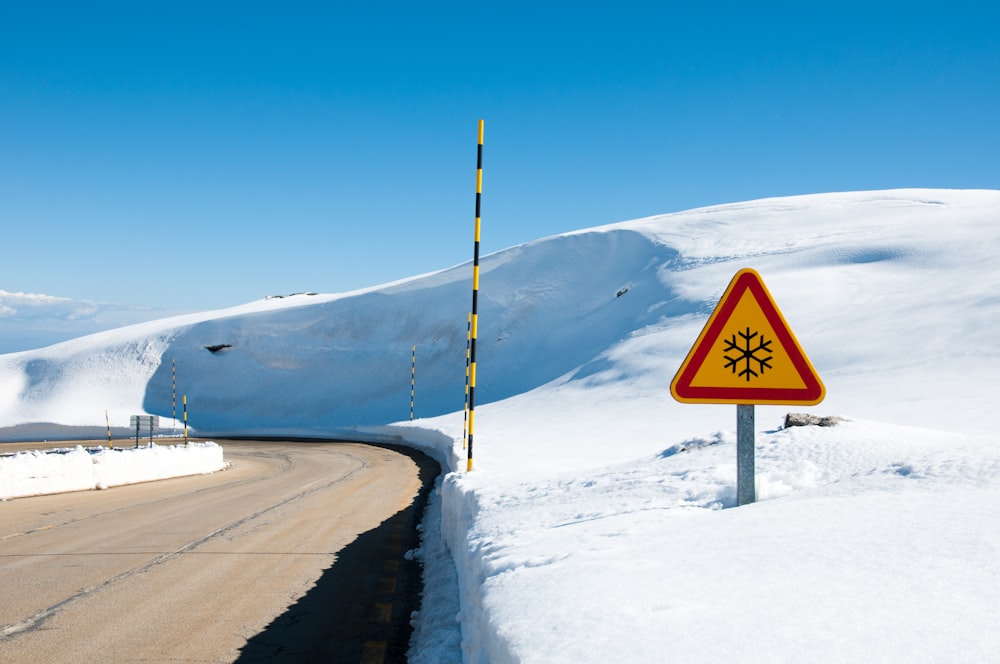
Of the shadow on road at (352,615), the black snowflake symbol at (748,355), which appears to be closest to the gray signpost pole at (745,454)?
the black snowflake symbol at (748,355)

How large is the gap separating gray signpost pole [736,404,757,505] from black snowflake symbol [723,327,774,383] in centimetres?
34

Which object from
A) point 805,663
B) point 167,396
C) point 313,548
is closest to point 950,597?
point 805,663

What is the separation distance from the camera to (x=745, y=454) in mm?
5062

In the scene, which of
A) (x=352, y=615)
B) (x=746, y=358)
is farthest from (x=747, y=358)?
(x=352, y=615)

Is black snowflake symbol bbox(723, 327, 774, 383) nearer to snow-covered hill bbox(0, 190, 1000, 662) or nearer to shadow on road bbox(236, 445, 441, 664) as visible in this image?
snow-covered hill bbox(0, 190, 1000, 662)

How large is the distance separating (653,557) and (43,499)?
13514mm

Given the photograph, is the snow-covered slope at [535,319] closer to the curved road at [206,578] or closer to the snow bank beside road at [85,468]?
the snow bank beside road at [85,468]


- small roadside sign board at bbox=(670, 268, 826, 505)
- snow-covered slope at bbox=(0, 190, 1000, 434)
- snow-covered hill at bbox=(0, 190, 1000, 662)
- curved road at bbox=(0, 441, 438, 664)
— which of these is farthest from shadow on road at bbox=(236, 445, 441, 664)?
snow-covered slope at bbox=(0, 190, 1000, 434)

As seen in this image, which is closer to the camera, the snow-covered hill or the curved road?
the snow-covered hill

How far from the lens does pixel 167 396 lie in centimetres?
5672

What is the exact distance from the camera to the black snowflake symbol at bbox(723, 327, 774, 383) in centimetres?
458

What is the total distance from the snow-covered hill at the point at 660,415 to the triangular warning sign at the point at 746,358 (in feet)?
2.39

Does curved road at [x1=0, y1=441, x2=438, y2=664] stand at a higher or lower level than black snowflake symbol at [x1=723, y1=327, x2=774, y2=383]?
lower

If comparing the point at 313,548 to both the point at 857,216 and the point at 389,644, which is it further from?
the point at 857,216
